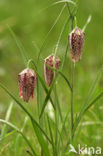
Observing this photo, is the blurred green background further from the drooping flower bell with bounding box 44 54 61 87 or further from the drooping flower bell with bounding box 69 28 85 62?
the drooping flower bell with bounding box 69 28 85 62

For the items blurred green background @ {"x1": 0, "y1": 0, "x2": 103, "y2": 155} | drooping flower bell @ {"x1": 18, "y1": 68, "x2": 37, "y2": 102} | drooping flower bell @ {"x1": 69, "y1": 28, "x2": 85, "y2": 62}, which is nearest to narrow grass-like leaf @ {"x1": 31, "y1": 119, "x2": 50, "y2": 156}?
drooping flower bell @ {"x1": 18, "y1": 68, "x2": 37, "y2": 102}

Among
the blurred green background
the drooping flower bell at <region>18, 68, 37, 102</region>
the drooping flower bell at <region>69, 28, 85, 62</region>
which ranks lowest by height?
the drooping flower bell at <region>18, 68, 37, 102</region>

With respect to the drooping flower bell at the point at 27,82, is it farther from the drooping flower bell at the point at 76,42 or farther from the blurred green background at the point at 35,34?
the blurred green background at the point at 35,34

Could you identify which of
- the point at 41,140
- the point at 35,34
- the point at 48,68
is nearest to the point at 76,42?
the point at 48,68

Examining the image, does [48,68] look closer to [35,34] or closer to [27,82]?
[27,82]

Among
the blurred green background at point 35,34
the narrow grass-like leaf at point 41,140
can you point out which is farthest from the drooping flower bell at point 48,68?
the blurred green background at point 35,34
